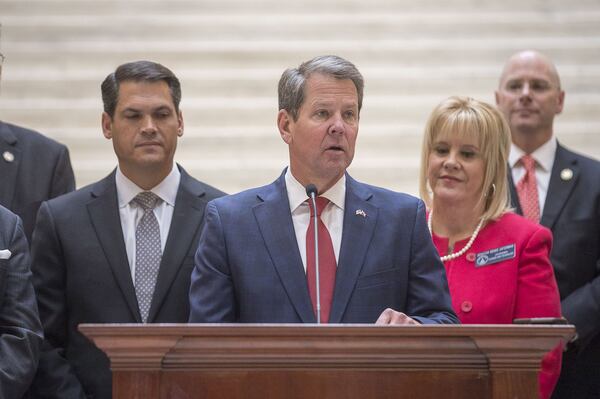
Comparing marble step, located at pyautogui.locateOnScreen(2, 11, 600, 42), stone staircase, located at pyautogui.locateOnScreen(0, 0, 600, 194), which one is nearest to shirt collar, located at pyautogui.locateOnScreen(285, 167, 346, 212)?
stone staircase, located at pyautogui.locateOnScreen(0, 0, 600, 194)

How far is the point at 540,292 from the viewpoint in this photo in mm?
3676

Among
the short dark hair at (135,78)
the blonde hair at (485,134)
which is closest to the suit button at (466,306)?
the blonde hair at (485,134)

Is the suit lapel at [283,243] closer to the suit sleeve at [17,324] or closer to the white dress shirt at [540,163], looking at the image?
the suit sleeve at [17,324]

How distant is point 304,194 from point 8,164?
139cm

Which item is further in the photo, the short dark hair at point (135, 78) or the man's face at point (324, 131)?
the short dark hair at point (135, 78)

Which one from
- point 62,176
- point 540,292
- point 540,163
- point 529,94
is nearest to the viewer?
point 540,292

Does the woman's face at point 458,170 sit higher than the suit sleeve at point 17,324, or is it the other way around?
the woman's face at point 458,170

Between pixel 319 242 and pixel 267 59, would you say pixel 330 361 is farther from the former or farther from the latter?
pixel 267 59

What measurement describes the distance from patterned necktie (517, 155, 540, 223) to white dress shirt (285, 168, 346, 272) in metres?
1.35

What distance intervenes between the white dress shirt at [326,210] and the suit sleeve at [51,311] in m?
0.90

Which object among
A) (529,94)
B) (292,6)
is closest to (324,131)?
(529,94)

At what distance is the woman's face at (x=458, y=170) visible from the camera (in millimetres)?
3863

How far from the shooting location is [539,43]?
21.1 ft

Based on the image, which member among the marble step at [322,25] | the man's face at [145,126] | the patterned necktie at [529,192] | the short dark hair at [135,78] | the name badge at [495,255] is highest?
the marble step at [322,25]
